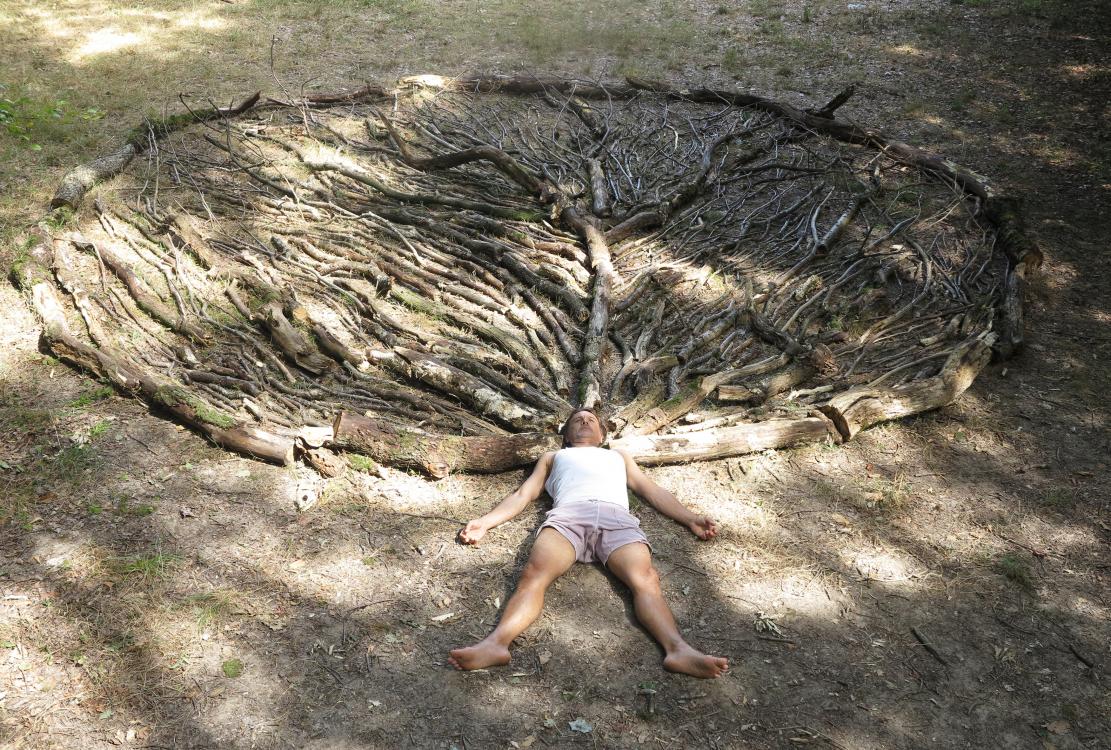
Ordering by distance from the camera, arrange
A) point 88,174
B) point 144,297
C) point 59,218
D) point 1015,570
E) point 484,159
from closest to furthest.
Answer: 1. point 1015,570
2. point 144,297
3. point 59,218
4. point 88,174
5. point 484,159

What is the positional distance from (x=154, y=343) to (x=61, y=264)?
1.39 meters

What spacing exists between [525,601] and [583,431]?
3.51ft

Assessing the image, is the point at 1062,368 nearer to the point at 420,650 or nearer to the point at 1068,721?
the point at 1068,721

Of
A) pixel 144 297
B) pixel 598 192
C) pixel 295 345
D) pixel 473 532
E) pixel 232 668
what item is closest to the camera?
pixel 232 668

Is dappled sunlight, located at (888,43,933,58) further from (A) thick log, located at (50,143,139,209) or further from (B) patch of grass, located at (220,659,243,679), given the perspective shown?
(B) patch of grass, located at (220,659,243,679)

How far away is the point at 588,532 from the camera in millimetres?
3816

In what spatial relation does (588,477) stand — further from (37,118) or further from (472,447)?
(37,118)

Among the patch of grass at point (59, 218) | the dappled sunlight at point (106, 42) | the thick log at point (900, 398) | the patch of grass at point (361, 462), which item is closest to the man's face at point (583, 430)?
the patch of grass at point (361, 462)

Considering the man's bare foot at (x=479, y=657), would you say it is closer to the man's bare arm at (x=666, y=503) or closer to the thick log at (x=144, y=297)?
the man's bare arm at (x=666, y=503)

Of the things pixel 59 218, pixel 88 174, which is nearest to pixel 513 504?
pixel 59 218

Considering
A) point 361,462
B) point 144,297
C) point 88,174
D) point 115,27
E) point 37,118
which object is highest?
point 115,27

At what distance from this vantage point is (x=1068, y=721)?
3078mm

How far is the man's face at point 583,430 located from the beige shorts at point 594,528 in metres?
0.44

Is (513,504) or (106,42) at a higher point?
(106,42)
